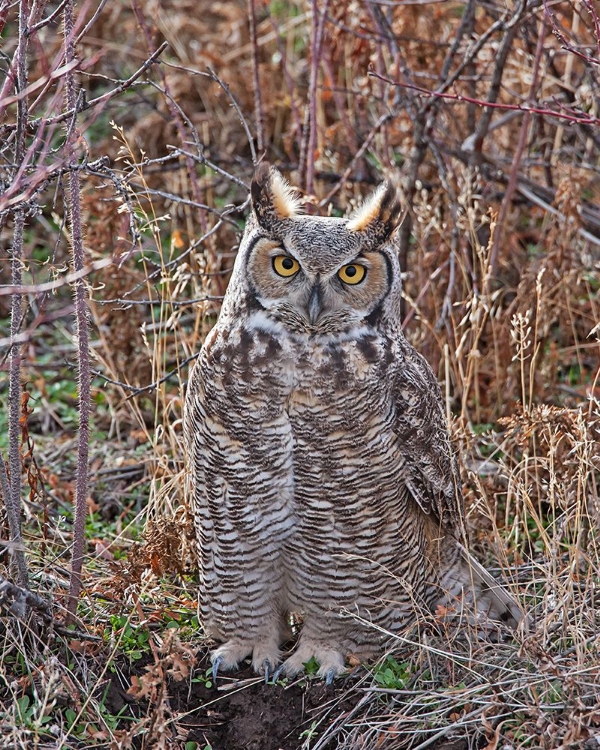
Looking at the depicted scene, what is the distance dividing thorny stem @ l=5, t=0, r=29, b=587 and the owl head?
2.09 ft

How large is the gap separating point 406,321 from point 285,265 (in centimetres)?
144

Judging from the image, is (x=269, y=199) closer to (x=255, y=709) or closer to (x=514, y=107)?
(x=514, y=107)

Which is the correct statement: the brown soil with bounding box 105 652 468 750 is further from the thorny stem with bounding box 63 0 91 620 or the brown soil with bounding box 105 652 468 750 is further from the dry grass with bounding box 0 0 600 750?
the thorny stem with bounding box 63 0 91 620

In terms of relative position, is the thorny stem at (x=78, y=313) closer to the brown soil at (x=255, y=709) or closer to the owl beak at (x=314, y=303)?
the brown soil at (x=255, y=709)

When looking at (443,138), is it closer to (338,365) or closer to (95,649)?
(338,365)

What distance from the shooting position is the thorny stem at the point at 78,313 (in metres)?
2.61

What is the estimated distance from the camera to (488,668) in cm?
293

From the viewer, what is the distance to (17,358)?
8.39 feet

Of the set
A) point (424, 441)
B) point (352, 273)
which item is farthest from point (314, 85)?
point (424, 441)

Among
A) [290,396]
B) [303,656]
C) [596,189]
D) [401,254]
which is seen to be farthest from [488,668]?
[596,189]

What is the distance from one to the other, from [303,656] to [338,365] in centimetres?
98

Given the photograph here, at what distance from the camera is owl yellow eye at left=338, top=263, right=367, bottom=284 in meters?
2.85

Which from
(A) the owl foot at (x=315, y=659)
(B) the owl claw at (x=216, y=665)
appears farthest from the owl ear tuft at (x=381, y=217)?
(B) the owl claw at (x=216, y=665)

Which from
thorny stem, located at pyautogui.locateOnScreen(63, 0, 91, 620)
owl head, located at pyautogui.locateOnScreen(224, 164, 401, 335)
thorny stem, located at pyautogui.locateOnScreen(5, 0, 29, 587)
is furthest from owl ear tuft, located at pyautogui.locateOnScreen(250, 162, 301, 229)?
thorny stem, located at pyautogui.locateOnScreen(5, 0, 29, 587)
